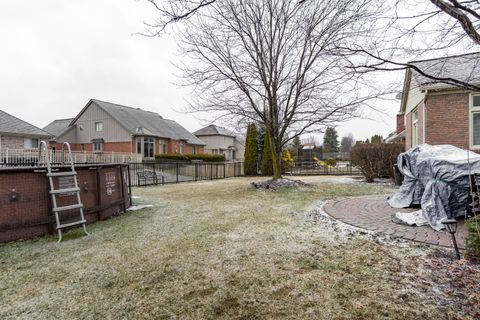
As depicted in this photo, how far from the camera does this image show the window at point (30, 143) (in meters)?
20.3

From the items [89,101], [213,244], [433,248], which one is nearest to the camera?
[433,248]

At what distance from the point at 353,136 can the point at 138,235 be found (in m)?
83.7

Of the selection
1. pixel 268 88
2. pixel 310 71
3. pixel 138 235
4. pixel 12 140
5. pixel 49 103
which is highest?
pixel 49 103

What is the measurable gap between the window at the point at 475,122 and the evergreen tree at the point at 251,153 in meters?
13.1

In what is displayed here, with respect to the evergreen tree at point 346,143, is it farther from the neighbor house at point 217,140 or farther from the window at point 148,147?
the window at point 148,147

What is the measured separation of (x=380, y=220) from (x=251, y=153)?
15.5m

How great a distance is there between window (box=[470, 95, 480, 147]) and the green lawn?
27.2 feet

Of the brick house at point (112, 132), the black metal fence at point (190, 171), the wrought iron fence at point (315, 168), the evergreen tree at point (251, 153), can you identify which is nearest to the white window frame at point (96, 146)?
the brick house at point (112, 132)

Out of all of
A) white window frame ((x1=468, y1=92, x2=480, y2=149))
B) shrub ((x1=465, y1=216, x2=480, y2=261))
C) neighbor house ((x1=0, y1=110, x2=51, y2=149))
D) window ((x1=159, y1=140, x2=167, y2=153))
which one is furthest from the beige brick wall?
white window frame ((x1=468, y1=92, x2=480, y2=149))

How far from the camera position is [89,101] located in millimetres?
26031

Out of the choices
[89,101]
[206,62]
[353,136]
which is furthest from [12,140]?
[353,136]

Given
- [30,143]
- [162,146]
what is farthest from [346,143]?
[30,143]

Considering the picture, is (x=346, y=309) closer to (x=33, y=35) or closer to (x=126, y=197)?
(x=126, y=197)

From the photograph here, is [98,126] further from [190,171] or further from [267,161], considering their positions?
[267,161]
